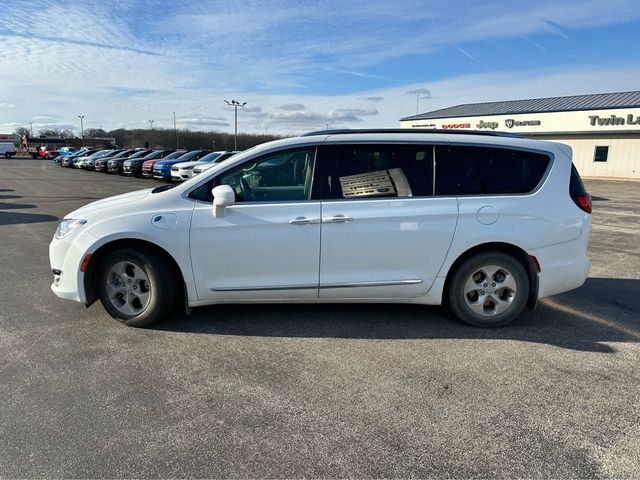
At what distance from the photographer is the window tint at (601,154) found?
32812mm

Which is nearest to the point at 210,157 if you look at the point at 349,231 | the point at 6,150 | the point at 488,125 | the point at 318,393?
the point at 349,231

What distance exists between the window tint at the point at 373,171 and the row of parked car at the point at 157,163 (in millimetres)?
12224

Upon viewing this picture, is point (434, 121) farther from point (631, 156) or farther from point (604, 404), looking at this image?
point (604, 404)

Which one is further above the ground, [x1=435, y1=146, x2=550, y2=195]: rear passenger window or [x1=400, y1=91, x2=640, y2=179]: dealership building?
[x1=400, y1=91, x2=640, y2=179]: dealership building

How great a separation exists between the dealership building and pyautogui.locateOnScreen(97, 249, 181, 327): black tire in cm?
2777

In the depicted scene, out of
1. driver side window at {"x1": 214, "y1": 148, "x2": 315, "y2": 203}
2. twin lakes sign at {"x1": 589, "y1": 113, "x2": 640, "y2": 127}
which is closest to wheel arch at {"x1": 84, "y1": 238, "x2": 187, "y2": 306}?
driver side window at {"x1": 214, "y1": 148, "x2": 315, "y2": 203}

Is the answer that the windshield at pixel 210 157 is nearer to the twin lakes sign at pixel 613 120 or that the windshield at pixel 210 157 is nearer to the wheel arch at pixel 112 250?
the wheel arch at pixel 112 250

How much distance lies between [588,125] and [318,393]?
124 feet

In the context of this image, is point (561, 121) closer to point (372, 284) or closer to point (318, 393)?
point (372, 284)

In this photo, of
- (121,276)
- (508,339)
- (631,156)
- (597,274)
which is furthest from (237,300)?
(631,156)

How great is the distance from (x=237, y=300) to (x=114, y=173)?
28859 millimetres

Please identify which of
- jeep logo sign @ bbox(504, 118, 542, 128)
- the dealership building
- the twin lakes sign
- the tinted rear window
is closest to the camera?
the tinted rear window

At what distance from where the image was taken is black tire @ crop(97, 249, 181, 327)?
13.0 feet

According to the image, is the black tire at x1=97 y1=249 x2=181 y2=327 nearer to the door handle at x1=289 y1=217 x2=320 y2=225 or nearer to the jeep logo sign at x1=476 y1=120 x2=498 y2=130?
the door handle at x1=289 y1=217 x2=320 y2=225
